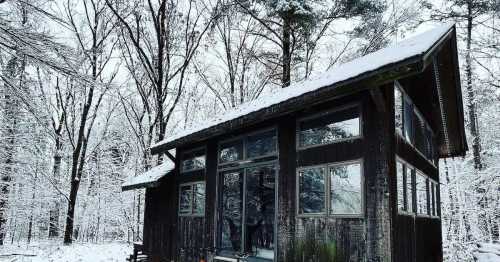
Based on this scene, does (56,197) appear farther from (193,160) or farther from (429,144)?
(429,144)

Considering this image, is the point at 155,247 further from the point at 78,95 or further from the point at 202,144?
the point at 78,95

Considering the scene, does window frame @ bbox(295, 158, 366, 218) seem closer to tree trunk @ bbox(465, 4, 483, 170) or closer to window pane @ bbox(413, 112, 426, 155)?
window pane @ bbox(413, 112, 426, 155)

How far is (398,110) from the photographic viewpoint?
653cm

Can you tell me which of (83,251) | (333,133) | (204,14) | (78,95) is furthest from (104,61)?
(333,133)

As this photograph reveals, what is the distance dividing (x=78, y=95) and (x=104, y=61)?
2342 mm

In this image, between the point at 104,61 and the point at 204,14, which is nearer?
the point at 204,14

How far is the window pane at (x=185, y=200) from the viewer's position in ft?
33.7

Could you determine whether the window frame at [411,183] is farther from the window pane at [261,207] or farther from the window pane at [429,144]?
the window pane at [261,207]

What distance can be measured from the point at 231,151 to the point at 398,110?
12.5 feet

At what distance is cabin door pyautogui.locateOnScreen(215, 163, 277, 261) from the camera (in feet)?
29.5

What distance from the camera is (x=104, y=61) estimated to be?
20.3 m

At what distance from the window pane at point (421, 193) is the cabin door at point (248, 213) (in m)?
2.99

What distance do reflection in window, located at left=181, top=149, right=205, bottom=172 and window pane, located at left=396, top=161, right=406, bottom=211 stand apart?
16.3 feet

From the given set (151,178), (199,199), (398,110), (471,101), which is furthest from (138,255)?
(471,101)
